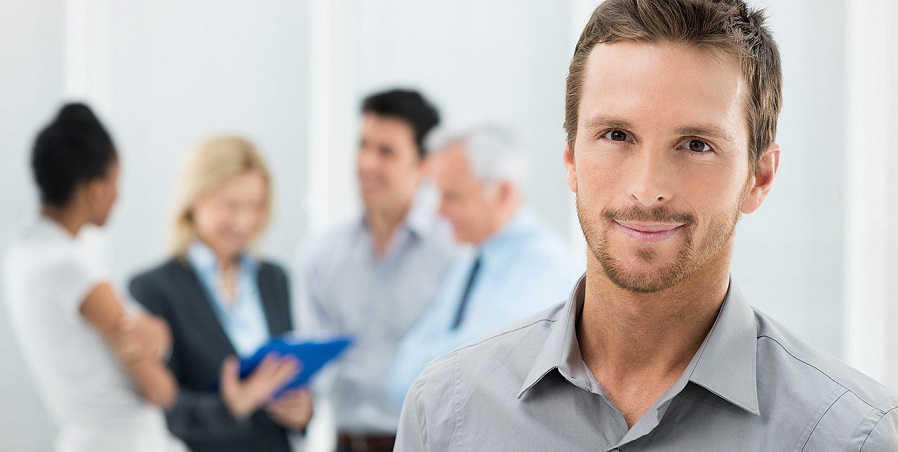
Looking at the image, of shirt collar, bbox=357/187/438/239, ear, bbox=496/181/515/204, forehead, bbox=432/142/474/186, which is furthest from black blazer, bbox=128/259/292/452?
ear, bbox=496/181/515/204

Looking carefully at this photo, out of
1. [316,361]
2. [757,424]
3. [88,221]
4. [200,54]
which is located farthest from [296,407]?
[757,424]

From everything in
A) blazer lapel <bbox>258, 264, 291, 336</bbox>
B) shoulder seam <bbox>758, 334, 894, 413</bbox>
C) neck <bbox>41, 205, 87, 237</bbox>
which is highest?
shoulder seam <bbox>758, 334, 894, 413</bbox>

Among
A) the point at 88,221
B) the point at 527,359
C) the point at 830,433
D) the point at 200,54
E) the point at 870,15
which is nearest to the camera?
the point at 830,433

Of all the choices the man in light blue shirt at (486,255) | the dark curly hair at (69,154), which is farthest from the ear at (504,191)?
the dark curly hair at (69,154)

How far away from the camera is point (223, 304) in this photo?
3234 mm

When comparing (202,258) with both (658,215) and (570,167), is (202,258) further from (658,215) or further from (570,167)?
(658,215)

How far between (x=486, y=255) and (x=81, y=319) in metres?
1.25

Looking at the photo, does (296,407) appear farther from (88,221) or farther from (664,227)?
(664,227)

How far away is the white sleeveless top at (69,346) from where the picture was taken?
271 cm

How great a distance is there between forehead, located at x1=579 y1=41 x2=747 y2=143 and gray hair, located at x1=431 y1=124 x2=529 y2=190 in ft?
6.16

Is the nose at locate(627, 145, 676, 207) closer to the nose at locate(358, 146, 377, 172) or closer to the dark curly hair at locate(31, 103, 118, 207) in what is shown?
the dark curly hair at locate(31, 103, 118, 207)

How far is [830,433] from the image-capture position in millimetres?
957

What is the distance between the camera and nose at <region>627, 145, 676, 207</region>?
98 centimetres

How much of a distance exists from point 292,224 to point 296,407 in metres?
1.37
